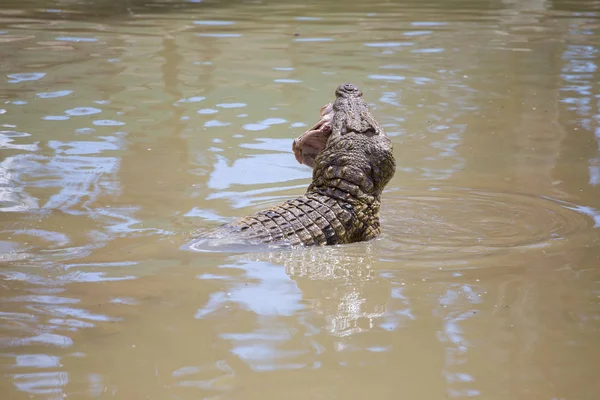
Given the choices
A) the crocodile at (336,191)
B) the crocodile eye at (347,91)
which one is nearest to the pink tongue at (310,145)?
the crocodile at (336,191)

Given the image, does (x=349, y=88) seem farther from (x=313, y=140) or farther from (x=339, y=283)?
(x=339, y=283)

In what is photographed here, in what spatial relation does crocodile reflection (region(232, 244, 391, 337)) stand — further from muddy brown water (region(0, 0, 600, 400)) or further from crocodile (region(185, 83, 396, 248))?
crocodile (region(185, 83, 396, 248))

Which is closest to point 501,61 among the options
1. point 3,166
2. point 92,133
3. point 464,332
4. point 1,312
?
point 92,133

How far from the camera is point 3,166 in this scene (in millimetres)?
6711

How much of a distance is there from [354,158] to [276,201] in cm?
77

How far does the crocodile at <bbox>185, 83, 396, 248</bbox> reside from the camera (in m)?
5.22

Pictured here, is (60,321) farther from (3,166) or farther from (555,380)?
(3,166)

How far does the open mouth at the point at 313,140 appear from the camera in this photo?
6.06 meters

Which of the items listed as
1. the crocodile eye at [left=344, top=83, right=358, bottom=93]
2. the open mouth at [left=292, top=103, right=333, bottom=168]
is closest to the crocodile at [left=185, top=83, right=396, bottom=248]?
the open mouth at [left=292, top=103, right=333, bottom=168]

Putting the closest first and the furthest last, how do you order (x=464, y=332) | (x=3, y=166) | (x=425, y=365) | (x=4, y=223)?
(x=425, y=365), (x=464, y=332), (x=4, y=223), (x=3, y=166)

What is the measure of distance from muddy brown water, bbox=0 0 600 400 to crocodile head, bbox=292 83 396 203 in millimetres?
355

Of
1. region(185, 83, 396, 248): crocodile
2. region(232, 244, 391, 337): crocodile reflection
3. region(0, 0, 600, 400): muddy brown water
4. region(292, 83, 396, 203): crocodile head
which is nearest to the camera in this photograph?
region(0, 0, 600, 400): muddy brown water

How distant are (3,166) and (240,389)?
Answer: 161 inches

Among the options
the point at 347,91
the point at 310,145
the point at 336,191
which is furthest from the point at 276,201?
the point at 347,91
